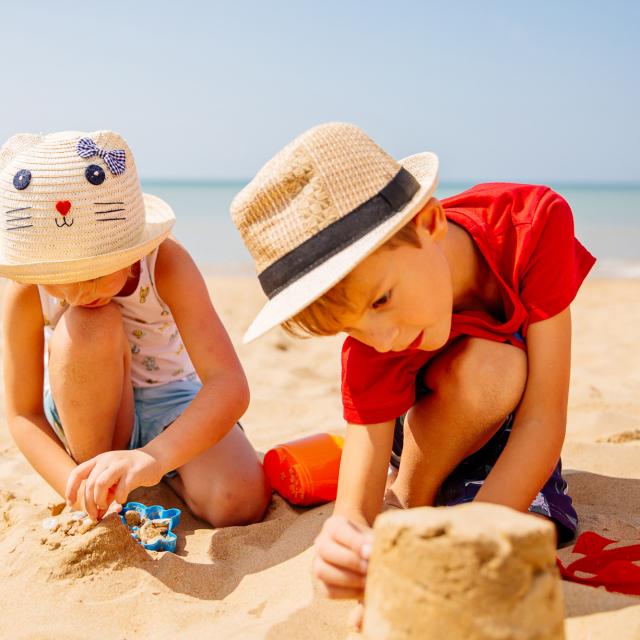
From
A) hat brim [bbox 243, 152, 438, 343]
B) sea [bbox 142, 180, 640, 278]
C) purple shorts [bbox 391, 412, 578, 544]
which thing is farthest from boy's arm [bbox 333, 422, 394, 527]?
sea [bbox 142, 180, 640, 278]

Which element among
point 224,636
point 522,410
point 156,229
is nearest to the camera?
point 224,636

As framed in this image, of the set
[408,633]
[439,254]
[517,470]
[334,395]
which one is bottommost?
[334,395]

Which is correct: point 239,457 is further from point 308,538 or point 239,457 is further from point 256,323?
point 256,323

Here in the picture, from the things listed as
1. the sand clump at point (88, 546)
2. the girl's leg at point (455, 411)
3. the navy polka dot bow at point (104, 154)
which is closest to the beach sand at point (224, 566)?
the sand clump at point (88, 546)

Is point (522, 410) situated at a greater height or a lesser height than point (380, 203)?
lesser

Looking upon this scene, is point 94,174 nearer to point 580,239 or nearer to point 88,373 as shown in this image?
point 88,373

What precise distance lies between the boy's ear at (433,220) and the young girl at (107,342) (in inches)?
34.7

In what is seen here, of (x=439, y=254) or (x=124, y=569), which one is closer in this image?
(x=439, y=254)

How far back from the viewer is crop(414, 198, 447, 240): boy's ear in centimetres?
162

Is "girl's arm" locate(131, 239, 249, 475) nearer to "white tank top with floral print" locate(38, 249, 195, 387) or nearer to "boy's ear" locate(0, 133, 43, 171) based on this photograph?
"white tank top with floral print" locate(38, 249, 195, 387)

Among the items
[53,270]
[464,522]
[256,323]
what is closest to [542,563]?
[464,522]

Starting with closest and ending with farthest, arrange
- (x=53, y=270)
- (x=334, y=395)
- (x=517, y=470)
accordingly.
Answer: (x=517, y=470) → (x=53, y=270) → (x=334, y=395)

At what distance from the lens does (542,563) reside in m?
1.04

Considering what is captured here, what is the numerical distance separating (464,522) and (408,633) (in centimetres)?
18
